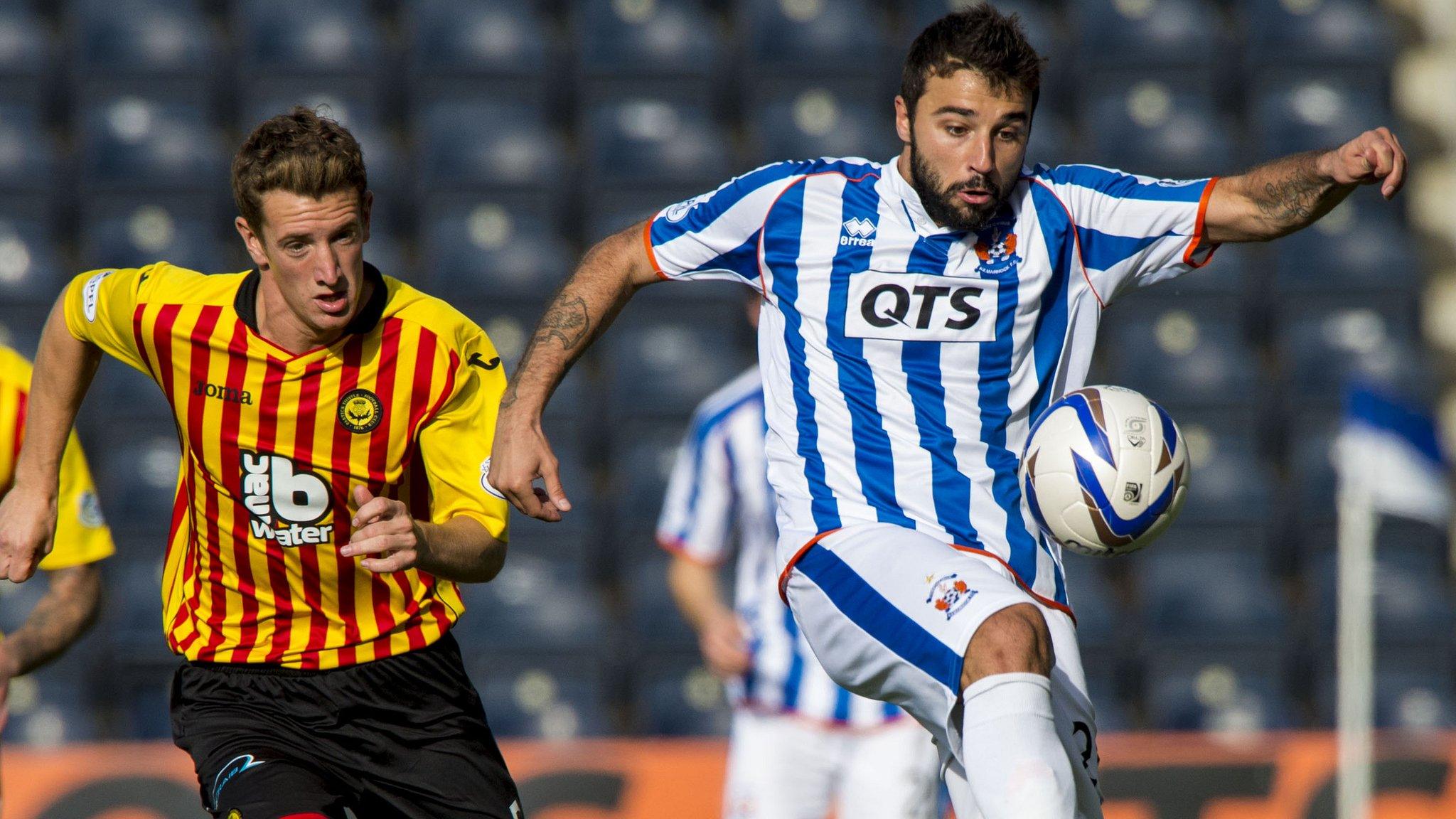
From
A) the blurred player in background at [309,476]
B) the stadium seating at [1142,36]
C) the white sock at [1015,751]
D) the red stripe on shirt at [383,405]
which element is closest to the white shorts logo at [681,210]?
the blurred player in background at [309,476]

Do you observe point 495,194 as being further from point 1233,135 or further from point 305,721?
point 305,721

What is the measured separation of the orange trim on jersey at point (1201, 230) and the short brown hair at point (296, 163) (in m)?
1.88

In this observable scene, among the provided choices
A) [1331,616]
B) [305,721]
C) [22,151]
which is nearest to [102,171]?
[22,151]

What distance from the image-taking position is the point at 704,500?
5504mm

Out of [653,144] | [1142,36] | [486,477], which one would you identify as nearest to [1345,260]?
[1142,36]

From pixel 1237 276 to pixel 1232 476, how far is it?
1.21m

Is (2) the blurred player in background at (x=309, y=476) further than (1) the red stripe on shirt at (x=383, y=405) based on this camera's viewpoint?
No

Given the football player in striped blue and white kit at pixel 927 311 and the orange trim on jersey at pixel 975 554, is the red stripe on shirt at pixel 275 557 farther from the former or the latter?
the orange trim on jersey at pixel 975 554

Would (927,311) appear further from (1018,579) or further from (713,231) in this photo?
(1018,579)

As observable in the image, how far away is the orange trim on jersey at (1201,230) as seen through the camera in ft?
12.8

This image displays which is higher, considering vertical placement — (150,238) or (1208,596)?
(150,238)

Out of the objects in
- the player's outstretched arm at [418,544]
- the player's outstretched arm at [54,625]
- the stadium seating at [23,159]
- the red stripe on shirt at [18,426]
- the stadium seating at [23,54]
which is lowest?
the player's outstretched arm at [54,625]

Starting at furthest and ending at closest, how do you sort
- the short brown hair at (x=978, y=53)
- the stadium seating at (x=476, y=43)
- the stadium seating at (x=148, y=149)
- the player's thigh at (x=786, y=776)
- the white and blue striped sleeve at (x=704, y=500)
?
1. the stadium seating at (x=476, y=43)
2. the stadium seating at (x=148, y=149)
3. the white and blue striped sleeve at (x=704, y=500)
4. the player's thigh at (x=786, y=776)
5. the short brown hair at (x=978, y=53)

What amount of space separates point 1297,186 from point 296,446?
7.57 ft
